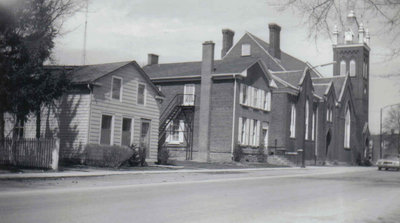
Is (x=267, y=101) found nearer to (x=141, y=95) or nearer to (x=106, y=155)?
(x=141, y=95)

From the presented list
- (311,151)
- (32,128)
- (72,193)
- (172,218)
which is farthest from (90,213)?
(311,151)

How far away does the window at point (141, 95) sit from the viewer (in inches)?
1145

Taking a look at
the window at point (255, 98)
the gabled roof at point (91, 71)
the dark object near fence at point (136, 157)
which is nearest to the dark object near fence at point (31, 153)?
the gabled roof at point (91, 71)

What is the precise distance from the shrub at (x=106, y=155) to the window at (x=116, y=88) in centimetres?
362

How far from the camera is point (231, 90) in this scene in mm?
36250

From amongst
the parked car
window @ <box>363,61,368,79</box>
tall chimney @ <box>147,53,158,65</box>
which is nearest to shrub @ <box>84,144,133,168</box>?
tall chimney @ <box>147,53,158,65</box>

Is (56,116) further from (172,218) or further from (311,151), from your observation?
(311,151)

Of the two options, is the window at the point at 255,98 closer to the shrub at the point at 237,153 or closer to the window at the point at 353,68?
the shrub at the point at 237,153

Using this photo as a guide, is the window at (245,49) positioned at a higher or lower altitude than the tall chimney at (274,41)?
lower

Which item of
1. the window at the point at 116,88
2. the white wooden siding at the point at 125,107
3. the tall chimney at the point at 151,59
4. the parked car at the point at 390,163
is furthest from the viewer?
the tall chimney at the point at 151,59

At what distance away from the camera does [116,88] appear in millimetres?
27422

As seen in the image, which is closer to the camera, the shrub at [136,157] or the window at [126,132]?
the shrub at [136,157]

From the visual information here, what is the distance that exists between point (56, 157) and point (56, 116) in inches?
268

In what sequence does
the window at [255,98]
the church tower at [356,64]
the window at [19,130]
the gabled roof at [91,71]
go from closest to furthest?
the gabled roof at [91,71], the window at [19,130], the window at [255,98], the church tower at [356,64]
